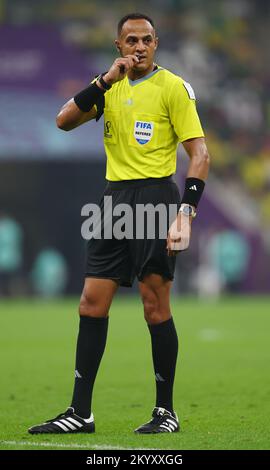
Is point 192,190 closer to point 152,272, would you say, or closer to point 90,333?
point 152,272

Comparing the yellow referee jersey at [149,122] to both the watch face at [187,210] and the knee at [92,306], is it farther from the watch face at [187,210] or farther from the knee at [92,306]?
the knee at [92,306]

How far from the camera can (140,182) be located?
634 centimetres

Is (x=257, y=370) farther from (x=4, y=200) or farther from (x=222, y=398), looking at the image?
(x=4, y=200)

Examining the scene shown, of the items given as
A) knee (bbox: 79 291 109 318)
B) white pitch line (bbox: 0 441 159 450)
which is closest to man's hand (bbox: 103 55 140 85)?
knee (bbox: 79 291 109 318)

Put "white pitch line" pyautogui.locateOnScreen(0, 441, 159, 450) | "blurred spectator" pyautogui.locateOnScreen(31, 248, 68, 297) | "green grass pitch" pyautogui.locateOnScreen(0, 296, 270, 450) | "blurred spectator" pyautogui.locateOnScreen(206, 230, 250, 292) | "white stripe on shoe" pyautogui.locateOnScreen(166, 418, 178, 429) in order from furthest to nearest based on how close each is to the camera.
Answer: "blurred spectator" pyautogui.locateOnScreen(206, 230, 250, 292) < "blurred spectator" pyautogui.locateOnScreen(31, 248, 68, 297) < "white stripe on shoe" pyautogui.locateOnScreen(166, 418, 178, 429) < "green grass pitch" pyautogui.locateOnScreen(0, 296, 270, 450) < "white pitch line" pyautogui.locateOnScreen(0, 441, 159, 450)

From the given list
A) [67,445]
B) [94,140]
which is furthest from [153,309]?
[94,140]

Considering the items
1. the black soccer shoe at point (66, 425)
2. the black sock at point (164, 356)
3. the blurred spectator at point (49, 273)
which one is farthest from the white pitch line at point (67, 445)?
the blurred spectator at point (49, 273)

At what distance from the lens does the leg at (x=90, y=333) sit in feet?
20.6

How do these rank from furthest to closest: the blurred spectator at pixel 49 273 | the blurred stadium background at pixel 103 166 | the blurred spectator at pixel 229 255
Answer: the blurred spectator at pixel 229 255 < the blurred spectator at pixel 49 273 < the blurred stadium background at pixel 103 166

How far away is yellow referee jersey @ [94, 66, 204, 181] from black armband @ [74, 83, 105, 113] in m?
0.13

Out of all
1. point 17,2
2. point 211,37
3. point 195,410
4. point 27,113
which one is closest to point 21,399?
point 195,410

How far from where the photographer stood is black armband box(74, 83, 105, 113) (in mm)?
6203

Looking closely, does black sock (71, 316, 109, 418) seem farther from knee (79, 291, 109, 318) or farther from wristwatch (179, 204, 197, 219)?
wristwatch (179, 204, 197, 219)

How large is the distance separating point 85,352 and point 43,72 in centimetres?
1616
